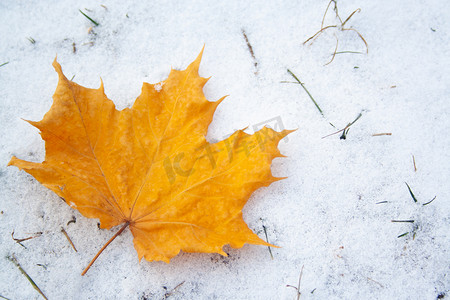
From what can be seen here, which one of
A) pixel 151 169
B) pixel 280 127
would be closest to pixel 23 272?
pixel 151 169

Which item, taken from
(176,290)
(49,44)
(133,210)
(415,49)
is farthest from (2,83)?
(415,49)

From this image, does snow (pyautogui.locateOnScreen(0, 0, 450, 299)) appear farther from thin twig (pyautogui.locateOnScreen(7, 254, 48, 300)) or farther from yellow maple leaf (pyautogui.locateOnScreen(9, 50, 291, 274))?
yellow maple leaf (pyautogui.locateOnScreen(9, 50, 291, 274))

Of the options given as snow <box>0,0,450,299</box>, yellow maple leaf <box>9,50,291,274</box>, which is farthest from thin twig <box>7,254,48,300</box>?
yellow maple leaf <box>9,50,291,274</box>

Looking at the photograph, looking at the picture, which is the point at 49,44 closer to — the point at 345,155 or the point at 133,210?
the point at 133,210

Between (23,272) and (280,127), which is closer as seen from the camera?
(23,272)

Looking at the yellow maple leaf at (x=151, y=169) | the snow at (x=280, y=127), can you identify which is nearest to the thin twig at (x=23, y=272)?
the snow at (x=280, y=127)

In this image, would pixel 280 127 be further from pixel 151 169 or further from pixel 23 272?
pixel 23 272
